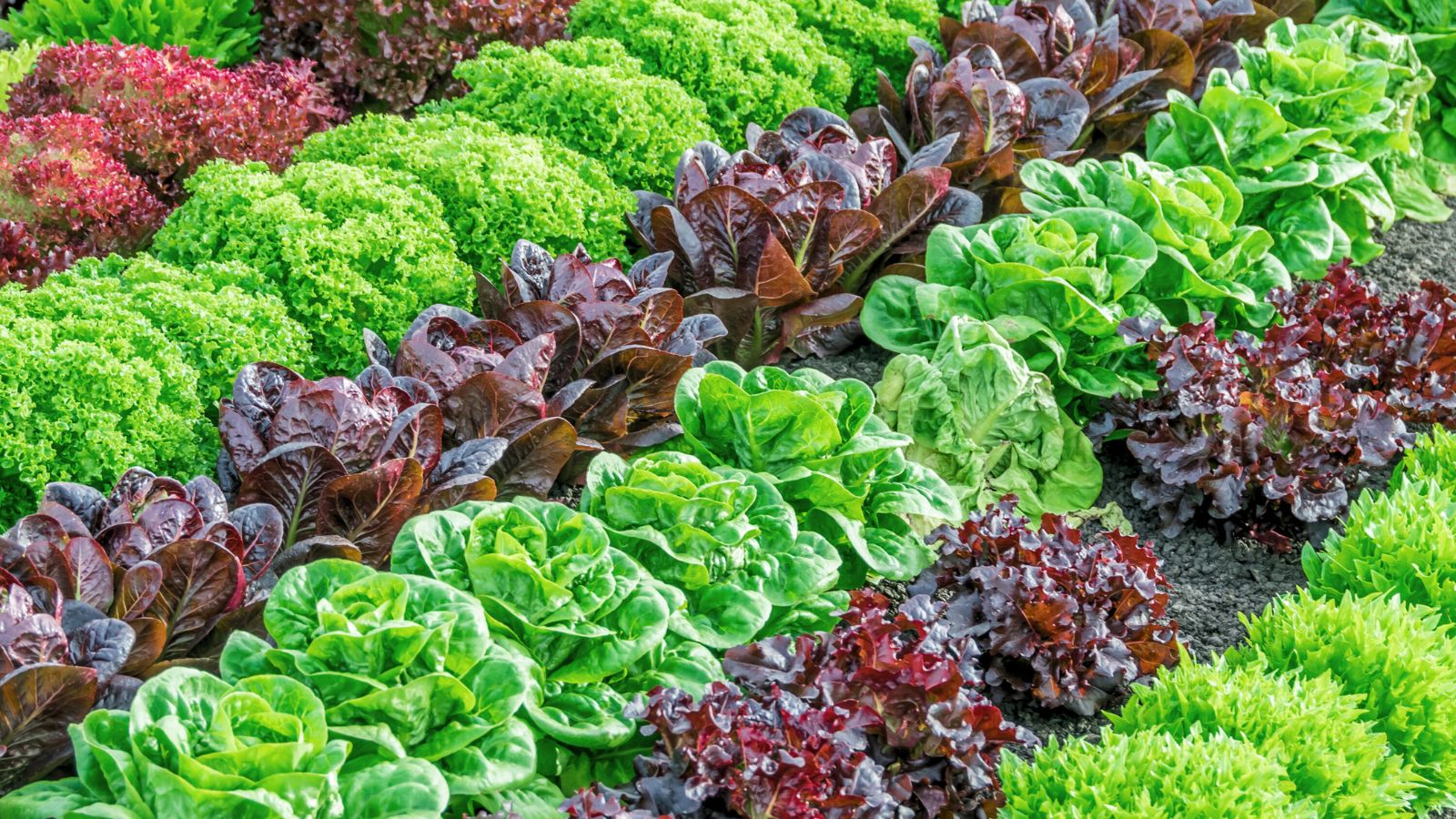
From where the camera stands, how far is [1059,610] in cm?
346

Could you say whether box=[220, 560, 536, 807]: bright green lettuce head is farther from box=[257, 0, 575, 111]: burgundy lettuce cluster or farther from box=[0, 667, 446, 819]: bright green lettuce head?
box=[257, 0, 575, 111]: burgundy lettuce cluster

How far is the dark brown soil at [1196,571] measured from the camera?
3639 millimetres

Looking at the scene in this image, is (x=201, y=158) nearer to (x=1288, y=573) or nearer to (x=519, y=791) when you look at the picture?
(x=519, y=791)

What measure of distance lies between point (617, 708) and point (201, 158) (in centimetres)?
347

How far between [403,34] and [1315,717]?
5.20m

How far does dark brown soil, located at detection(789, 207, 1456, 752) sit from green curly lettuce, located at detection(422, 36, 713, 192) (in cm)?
106

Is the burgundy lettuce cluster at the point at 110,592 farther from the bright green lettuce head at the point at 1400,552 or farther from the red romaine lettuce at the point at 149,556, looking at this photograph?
the bright green lettuce head at the point at 1400,552

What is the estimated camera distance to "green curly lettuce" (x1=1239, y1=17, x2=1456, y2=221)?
5.64 metres

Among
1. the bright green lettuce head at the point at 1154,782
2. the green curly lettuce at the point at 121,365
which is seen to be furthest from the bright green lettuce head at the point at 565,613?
the green curly lettuce at the point at 121,365

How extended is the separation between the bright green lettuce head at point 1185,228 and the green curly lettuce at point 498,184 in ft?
5.52

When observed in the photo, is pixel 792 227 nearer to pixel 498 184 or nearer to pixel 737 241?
pixel 737 241

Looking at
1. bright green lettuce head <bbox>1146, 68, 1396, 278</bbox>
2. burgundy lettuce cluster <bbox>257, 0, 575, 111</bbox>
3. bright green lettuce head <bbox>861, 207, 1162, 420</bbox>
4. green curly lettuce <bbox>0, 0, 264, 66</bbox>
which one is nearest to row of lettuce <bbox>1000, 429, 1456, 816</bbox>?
bright green lettuce head <bbox>861, 207, 1162, 420</bbox>

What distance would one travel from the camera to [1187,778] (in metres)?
2.77

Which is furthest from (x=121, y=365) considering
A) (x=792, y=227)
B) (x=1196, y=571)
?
(x=1196, y=571)
